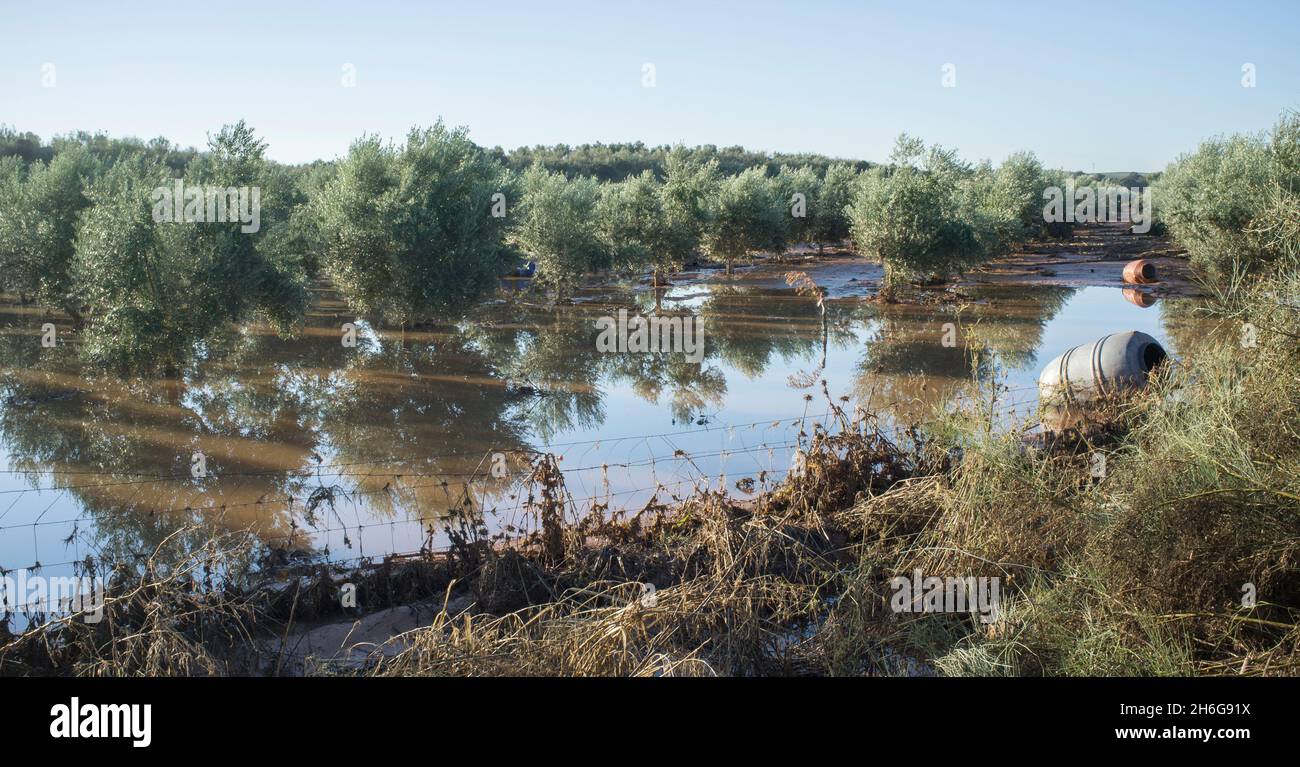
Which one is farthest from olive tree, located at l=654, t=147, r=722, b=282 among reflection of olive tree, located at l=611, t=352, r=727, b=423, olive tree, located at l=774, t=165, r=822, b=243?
reflection of olive tree, located at l=611, t=352, r=727, b=423

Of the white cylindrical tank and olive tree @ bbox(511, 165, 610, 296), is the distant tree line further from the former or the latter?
the white cylindrical tank

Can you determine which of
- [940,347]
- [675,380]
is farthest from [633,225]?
[675,380]

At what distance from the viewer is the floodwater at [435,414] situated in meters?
10.5

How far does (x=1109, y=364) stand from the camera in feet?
43.9

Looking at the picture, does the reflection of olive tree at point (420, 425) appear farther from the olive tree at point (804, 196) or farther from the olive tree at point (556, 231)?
the olive tree at point (804, 196)

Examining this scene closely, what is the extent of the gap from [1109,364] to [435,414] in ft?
37.7

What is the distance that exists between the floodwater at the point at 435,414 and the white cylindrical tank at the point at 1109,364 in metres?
0.88

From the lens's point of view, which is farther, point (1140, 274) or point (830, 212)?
point (830, 212)

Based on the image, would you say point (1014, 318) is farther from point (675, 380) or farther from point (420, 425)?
point (420, 425)

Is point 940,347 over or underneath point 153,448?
over

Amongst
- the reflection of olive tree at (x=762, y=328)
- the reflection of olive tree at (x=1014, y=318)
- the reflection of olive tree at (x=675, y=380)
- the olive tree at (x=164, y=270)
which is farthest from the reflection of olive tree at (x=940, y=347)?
the olive tree at (x=164, y=270)

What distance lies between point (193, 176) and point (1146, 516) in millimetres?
20233

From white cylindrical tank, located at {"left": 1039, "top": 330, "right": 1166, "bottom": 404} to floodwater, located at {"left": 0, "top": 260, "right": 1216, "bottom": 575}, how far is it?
88cm
